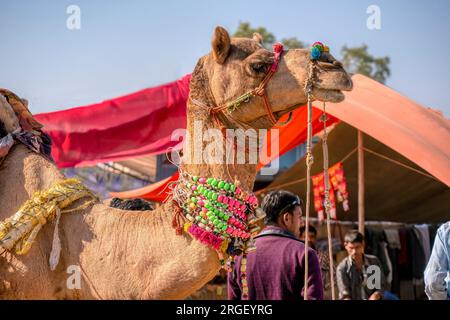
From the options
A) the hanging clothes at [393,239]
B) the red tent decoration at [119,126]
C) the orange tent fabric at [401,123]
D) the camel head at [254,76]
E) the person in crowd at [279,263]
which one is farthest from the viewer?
the hanging clothes at [393,239]

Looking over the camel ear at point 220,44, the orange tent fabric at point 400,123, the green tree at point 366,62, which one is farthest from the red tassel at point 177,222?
the green tree at point 366,62

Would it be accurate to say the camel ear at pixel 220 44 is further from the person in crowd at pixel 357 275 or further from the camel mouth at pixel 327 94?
the person in crowd at pixel 357 275

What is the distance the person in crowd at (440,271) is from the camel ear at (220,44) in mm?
2006

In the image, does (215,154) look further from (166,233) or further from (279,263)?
(279,263)

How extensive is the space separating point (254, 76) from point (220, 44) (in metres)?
0.22

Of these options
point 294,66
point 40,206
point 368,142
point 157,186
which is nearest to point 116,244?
point 40,206

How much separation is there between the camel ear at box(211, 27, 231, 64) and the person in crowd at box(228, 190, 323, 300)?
4.46 ft

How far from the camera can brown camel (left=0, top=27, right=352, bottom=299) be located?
299 cm

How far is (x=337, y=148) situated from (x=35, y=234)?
Answer: 6380 mm

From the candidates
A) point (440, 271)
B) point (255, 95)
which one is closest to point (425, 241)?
point (440, 271)

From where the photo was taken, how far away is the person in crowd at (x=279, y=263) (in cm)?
423

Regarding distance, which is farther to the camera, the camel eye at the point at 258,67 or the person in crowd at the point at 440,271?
the person in crowd at the point at 440,271

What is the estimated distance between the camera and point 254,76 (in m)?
3.17

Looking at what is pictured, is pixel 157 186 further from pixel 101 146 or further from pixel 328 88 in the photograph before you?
pixel 328 88
